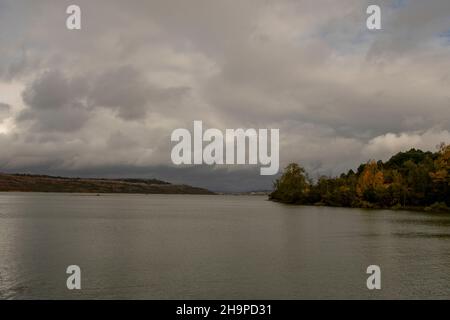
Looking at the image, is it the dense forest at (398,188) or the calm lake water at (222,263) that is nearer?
the calm lake water at (222,263)

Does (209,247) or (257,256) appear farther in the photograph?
(209,247)

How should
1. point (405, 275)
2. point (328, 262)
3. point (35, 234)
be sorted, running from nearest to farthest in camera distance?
1. point (405, 275)
2. point (328, 262)
3. point (35, 234)

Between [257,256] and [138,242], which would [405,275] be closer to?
[257,256]

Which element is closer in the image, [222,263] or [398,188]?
[222,263]

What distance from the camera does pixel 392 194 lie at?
153 m

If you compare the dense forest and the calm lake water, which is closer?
the calm lake water

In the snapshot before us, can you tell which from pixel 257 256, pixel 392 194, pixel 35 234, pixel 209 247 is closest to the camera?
pixel 257 256

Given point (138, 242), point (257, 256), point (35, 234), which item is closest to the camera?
point (257, 256)
